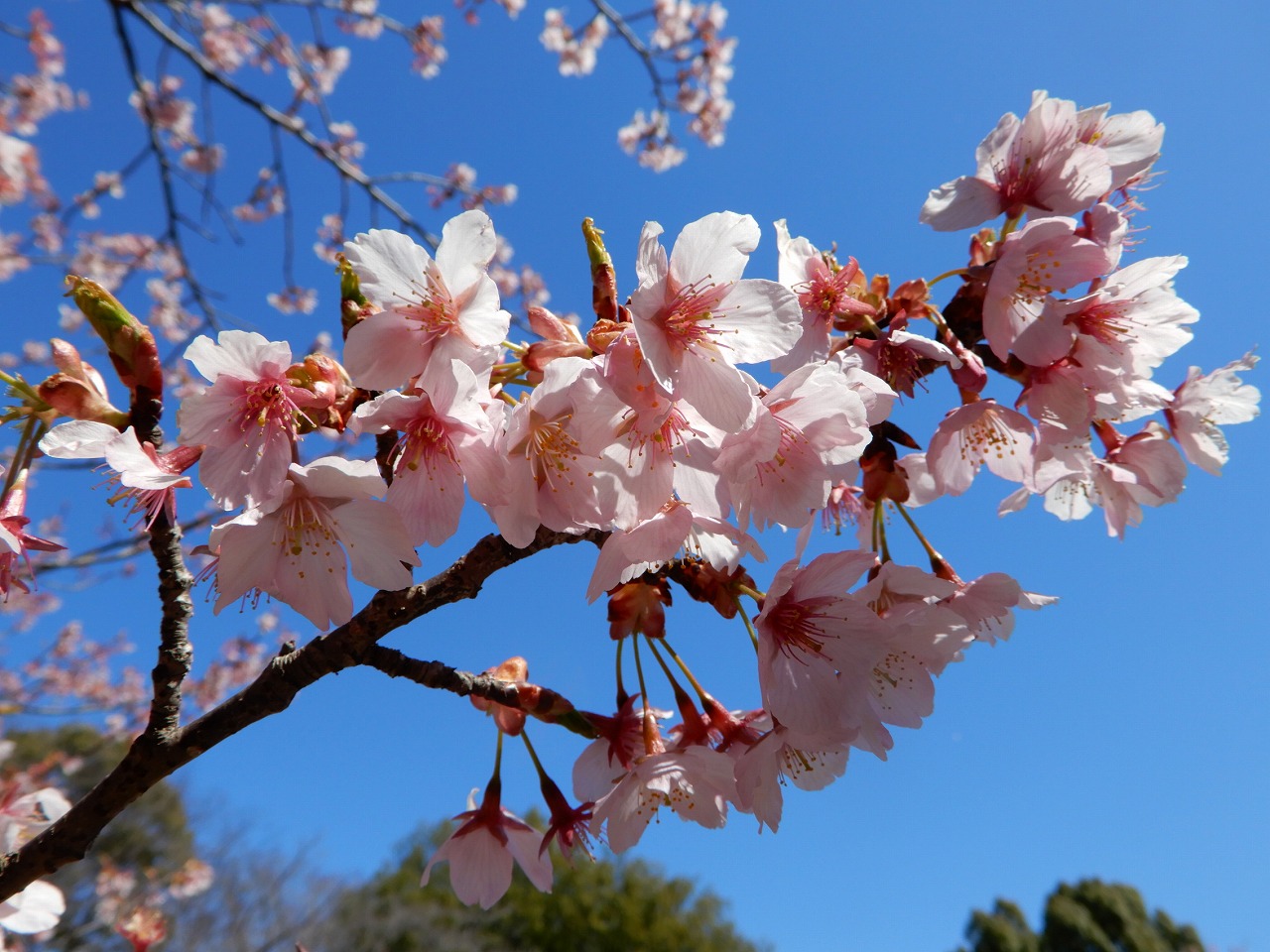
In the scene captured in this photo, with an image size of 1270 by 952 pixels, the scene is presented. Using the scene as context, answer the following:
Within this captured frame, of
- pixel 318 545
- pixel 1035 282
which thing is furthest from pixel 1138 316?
pixel 318 545

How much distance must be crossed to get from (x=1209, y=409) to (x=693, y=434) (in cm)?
136

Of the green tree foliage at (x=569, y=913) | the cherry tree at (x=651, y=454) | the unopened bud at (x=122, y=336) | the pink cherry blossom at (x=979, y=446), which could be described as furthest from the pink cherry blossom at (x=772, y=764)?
the green tree foliage at (x=569, y=913)

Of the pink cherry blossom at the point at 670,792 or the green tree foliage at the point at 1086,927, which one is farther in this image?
the green tree foliage at the point at 1086,927

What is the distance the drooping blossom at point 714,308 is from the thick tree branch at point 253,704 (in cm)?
37

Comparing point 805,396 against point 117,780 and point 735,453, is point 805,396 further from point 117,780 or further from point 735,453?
point 117,780

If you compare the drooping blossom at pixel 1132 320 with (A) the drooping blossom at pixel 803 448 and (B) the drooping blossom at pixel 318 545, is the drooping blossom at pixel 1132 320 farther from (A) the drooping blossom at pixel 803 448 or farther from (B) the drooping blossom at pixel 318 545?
(B) the drooping blossom at pixel 318 545

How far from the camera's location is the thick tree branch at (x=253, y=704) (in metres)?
1.10

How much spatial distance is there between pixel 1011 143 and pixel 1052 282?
29 cm

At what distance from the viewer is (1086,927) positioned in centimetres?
2014

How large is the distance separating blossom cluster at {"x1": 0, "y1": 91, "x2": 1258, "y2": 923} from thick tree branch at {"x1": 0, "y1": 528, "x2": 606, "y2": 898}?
93 mm

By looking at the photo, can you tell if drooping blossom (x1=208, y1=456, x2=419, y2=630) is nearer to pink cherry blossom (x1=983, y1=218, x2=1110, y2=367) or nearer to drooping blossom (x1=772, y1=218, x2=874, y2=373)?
drooping blossom (x1=772, y1=218, x2=874, y2=373)

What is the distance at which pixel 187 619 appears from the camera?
46.3 inches

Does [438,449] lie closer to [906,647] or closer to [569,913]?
[906,647]

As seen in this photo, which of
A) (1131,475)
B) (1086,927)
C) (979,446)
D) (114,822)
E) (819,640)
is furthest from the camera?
(1086,927)
